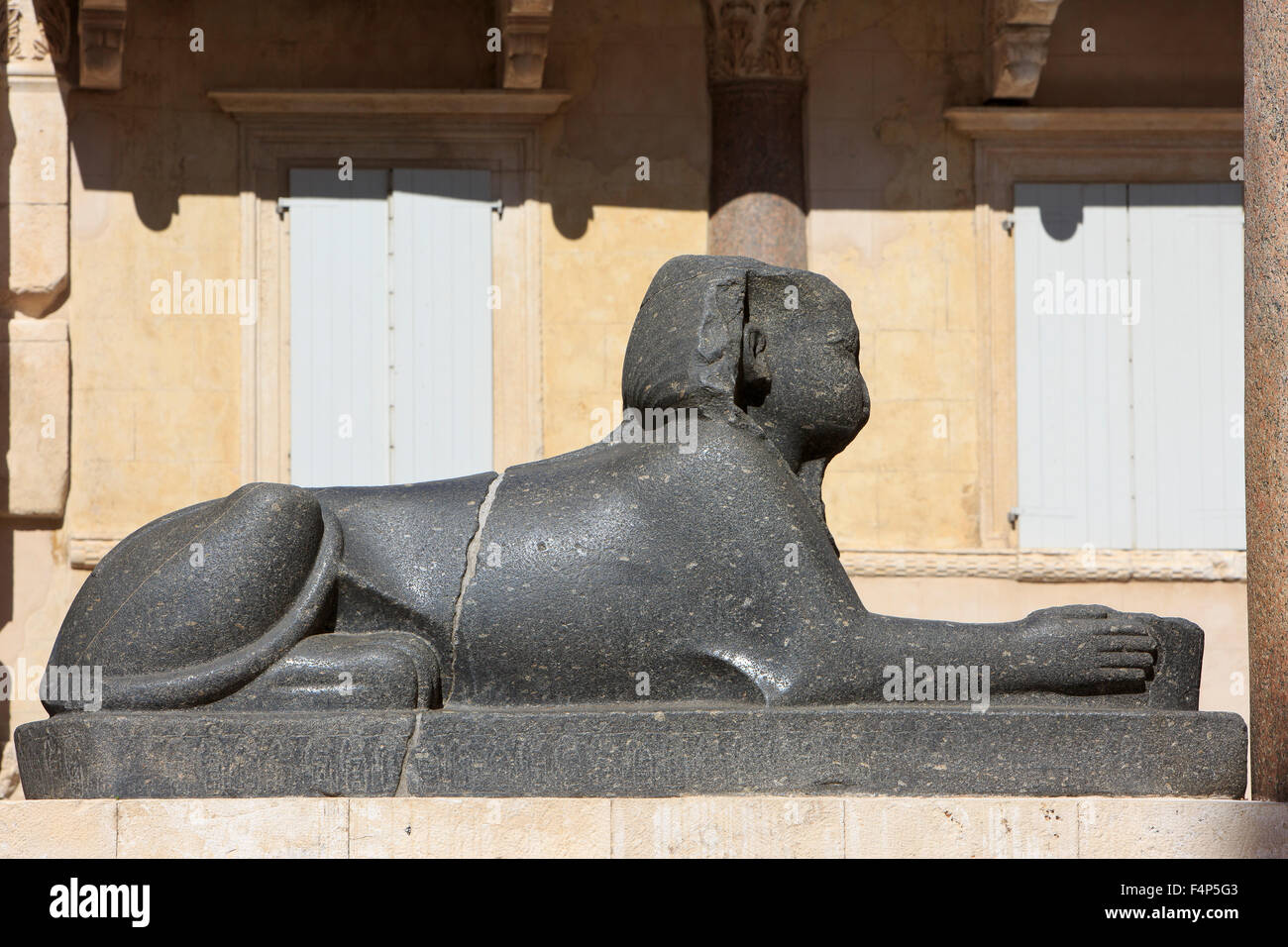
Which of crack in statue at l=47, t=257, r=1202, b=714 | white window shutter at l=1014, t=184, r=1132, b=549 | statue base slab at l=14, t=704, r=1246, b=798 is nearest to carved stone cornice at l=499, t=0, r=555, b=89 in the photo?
white window shutter at l=1014, t=184, r=1132, b=549

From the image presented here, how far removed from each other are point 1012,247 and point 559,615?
7427 millimetres

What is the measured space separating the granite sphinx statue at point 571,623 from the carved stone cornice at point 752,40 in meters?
6.80

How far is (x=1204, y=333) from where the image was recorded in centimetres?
1126

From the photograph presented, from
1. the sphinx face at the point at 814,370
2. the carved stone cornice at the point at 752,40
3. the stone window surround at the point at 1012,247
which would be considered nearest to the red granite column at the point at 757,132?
the carved stone cornice at the point at 752,40

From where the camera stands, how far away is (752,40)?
36.0 ft

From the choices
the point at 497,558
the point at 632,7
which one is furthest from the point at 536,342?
the point at 497,558

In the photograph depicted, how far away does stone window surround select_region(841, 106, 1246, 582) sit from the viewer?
Answer: 10.8 meters

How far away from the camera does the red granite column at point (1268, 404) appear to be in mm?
5094

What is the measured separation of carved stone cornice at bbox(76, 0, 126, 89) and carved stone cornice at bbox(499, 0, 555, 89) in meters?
2.17

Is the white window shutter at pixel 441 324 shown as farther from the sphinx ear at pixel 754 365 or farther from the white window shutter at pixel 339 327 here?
the sphinx ear at pixel 754 365

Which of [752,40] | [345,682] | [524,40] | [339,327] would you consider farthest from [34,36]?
[345,682]

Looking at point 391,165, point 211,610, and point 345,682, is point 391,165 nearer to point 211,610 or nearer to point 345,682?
point 211,610
